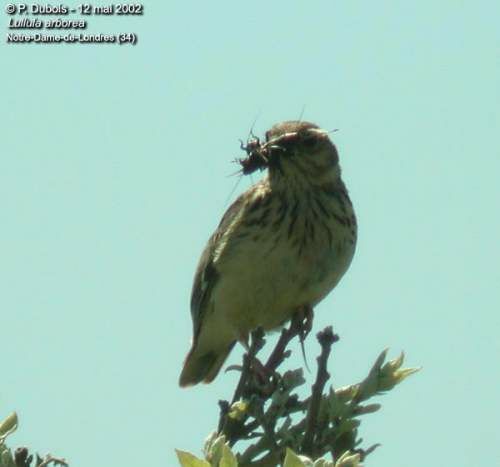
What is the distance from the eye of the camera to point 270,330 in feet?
27.3

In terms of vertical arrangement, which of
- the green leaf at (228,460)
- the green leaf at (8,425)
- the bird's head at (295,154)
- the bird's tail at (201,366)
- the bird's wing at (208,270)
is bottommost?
the green leaf at (228,460)

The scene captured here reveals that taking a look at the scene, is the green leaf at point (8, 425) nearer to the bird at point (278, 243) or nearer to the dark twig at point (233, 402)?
the dark twig at point (233, 402)

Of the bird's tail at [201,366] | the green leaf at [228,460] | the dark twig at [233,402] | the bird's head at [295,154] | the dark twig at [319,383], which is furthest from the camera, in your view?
the bird's tail at [201,366]

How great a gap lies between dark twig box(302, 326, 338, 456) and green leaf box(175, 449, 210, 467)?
401 mm

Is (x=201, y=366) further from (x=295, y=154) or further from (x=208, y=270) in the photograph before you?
(x=295, y=154)

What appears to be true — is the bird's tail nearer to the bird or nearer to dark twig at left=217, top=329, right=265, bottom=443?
the bird

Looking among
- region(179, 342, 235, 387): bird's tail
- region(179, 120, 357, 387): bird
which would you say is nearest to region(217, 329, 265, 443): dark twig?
region(179, 120, 357, 387): bird

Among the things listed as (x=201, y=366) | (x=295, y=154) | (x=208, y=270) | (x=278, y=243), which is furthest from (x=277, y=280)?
(x=201, y=366)

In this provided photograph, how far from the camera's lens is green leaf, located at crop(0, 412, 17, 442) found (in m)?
3.74

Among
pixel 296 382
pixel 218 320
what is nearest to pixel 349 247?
pixel 218 320

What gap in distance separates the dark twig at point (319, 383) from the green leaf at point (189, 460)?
40cm

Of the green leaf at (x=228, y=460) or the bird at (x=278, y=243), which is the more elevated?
the bird at (x=278, y=243)

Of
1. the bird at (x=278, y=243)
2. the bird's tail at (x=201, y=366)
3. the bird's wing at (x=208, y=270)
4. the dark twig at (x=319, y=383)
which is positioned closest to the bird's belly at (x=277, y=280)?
the bird at (x=278, y=243)

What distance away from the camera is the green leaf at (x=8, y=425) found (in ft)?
12.3
